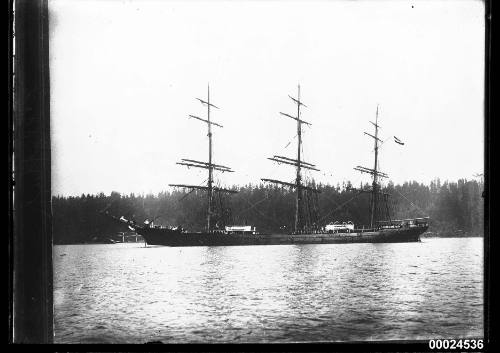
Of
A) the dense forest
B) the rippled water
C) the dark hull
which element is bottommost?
the rippled water

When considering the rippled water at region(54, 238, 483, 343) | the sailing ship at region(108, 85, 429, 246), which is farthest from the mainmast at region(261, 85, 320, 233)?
the rippled water at region(54, 238, 483, 343)

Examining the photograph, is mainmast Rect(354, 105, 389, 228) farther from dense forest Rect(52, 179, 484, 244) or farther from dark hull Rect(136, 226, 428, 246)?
dark hull Rect(136, 226, 428, 246)

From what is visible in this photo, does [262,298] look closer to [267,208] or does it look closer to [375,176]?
[267,208]

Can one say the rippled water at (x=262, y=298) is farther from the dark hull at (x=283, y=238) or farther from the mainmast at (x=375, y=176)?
the mainmast at (x=375, y=176)

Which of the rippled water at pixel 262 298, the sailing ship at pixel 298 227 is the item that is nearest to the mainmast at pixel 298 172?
the sailing ship at pixel 298 227

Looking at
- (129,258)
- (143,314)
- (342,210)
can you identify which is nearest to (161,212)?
(129,258)

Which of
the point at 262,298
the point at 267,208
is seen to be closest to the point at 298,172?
the point at 267,208
